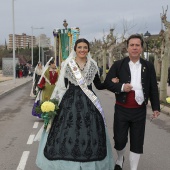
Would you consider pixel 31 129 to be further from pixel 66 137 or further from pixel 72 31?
pixel 66 137

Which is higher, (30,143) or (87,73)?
(87,73)

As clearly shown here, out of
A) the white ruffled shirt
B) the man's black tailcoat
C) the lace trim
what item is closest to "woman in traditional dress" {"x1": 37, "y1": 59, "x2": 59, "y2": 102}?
the lace trim

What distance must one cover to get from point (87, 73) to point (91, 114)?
1.82 ft

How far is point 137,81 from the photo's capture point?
14.1 ft

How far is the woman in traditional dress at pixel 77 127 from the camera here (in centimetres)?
415

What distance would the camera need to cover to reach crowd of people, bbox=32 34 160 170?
4.18 m

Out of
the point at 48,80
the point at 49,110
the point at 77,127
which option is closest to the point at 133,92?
the point at 77,127

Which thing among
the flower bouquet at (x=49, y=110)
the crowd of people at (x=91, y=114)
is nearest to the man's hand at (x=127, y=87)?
the crowd of people at (x=91, y=114)

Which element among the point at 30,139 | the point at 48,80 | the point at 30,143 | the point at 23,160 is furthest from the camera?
the point at 48,80

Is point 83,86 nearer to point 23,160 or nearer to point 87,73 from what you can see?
point 87,73

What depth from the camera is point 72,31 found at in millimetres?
6090

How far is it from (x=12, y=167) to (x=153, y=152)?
247 centimetres

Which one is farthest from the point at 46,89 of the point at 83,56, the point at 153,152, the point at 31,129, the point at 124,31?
the point at 124,31

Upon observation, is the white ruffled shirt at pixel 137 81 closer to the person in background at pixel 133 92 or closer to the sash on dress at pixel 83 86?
the person in background at pixel 133 92
